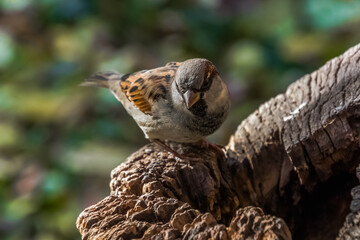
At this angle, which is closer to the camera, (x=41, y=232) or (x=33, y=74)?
(x=41, y=232)

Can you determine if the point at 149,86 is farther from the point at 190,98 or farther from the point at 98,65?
the point at 98,65

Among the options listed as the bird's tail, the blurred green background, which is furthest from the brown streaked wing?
the blurred green background

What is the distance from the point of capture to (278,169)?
57.2 inches

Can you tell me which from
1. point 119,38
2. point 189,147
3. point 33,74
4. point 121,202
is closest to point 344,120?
point 189,147

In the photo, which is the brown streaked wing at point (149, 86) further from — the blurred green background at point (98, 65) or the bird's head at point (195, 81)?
the blurred green background at point (98, 65)

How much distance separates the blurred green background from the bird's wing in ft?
2.78

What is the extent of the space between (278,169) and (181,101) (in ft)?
1.20

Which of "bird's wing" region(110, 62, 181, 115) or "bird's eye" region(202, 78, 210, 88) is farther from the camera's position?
"bird's wing" region(110, 62, 181, 115)

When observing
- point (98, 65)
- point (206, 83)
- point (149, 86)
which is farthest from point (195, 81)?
point (98, 65)

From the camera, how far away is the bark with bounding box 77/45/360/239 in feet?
4.24

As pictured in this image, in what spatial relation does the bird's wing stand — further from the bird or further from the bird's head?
the bird's head

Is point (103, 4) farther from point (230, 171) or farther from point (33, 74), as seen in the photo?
point (230, 171)

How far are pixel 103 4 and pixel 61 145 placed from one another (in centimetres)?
82

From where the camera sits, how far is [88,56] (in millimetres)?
2996
